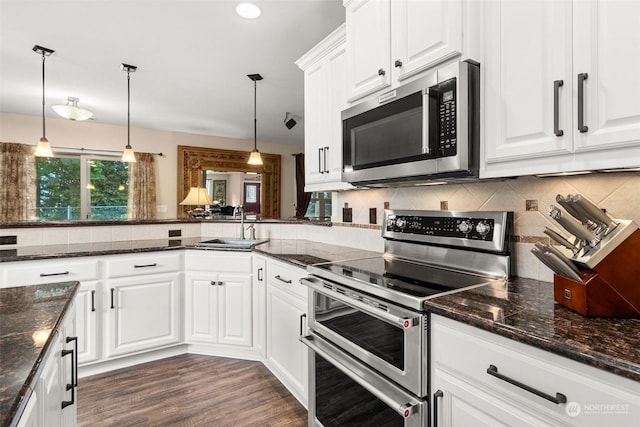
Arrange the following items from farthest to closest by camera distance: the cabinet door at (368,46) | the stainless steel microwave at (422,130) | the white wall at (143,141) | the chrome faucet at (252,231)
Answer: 1. the white wall at (143,141)
2. the chrome faucet at (252,231)
3. the cabinet door at (368,46)
4. the stainless steel microwave at (422,130)

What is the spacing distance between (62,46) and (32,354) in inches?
124

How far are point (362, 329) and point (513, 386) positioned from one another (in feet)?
1.98

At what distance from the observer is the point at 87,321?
2307 mm

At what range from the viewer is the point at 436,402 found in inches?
41.8

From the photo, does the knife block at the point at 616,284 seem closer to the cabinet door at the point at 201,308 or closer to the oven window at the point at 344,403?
the oven window at the point at 344,403

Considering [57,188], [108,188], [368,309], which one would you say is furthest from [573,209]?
[57,188]

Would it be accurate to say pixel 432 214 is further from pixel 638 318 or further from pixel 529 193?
pixel 638 318

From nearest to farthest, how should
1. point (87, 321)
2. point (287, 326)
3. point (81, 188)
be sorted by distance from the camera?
1. point (287, 326)
2. point (87, 321)
3. point (81, 188)

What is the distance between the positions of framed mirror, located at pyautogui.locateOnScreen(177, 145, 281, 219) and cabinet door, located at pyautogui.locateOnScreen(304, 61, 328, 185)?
4307mm

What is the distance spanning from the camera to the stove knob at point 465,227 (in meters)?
1.56

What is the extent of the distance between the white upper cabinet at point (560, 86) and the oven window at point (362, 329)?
74 centimetres

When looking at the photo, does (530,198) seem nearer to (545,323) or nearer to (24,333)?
(545,323)

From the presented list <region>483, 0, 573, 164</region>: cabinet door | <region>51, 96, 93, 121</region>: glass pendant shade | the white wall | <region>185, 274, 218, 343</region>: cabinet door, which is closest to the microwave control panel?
<region>483, 0, 573, 164</region>: cabinet door

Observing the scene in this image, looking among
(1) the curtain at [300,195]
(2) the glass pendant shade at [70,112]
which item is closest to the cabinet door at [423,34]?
(2) the glass pendant shade at [70,112]
